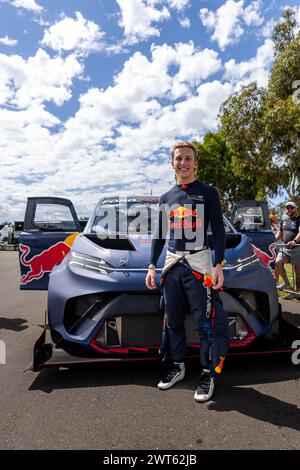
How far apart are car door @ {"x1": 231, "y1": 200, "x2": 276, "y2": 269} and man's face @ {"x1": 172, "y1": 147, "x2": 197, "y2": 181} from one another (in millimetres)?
2009

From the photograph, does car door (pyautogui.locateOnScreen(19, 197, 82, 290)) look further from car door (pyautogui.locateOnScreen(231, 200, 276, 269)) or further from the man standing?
the man standing

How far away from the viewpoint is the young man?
264cm

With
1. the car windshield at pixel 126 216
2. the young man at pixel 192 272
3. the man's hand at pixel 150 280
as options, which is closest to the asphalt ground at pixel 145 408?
the young man at pixel 192 272

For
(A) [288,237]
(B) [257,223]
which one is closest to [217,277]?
(B) [257,223]

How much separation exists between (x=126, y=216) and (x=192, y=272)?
5.67 ft

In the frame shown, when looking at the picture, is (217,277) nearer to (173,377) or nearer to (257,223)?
(173,377)

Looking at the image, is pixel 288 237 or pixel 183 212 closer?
pixel 183 212

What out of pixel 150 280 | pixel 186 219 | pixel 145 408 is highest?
pixel 186 219

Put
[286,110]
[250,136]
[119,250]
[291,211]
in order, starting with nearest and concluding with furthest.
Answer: [119,250], [291,211], [286,110], [250,136]

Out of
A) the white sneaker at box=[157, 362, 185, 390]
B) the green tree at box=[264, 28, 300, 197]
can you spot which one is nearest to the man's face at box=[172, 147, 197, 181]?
→ the white sneaker at box=[157, 362, 185, 390]

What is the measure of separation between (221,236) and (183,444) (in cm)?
141

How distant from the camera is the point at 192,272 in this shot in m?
2.70

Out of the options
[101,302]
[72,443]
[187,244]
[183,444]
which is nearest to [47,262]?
[101,302]

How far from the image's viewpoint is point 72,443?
202cm
